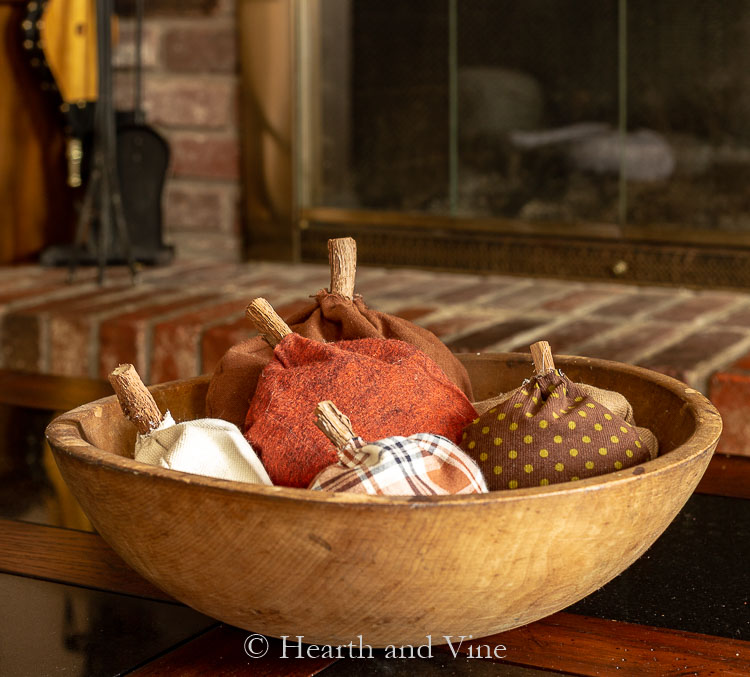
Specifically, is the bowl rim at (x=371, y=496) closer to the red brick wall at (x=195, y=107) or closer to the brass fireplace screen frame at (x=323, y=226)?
the brass fireplace screen frame at (x=323, y=226)

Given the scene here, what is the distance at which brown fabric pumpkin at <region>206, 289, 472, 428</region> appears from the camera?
28.0 inches

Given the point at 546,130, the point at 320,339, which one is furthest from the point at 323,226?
the point at 320,339

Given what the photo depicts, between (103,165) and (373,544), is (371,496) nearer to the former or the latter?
(373,544)

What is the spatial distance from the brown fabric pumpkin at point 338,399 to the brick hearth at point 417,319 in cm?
85

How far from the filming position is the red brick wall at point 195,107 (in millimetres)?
2283

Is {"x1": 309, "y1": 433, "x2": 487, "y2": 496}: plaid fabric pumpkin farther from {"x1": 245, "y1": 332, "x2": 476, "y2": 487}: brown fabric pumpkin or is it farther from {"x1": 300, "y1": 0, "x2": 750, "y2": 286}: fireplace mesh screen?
{"x1": 300, "y1": 0, "x2": 750, "y2": 286}: fireplace mesh screen

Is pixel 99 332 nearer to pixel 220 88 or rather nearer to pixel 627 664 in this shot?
pixel 220 88

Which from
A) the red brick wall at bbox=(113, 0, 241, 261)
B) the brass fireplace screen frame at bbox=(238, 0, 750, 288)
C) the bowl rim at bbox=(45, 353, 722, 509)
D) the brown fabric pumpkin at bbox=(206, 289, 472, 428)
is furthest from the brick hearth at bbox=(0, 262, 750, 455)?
the bowl rim at bbox=(45, 353, 722, 509)

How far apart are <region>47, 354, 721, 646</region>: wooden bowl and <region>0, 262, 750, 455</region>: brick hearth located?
3.11 ft

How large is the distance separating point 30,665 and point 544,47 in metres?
1.67

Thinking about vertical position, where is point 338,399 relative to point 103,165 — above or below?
below

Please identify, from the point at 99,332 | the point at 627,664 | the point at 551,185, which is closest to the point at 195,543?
the point at 627,664

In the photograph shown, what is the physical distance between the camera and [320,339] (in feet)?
2.42

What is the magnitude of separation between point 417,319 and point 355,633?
1268mm
